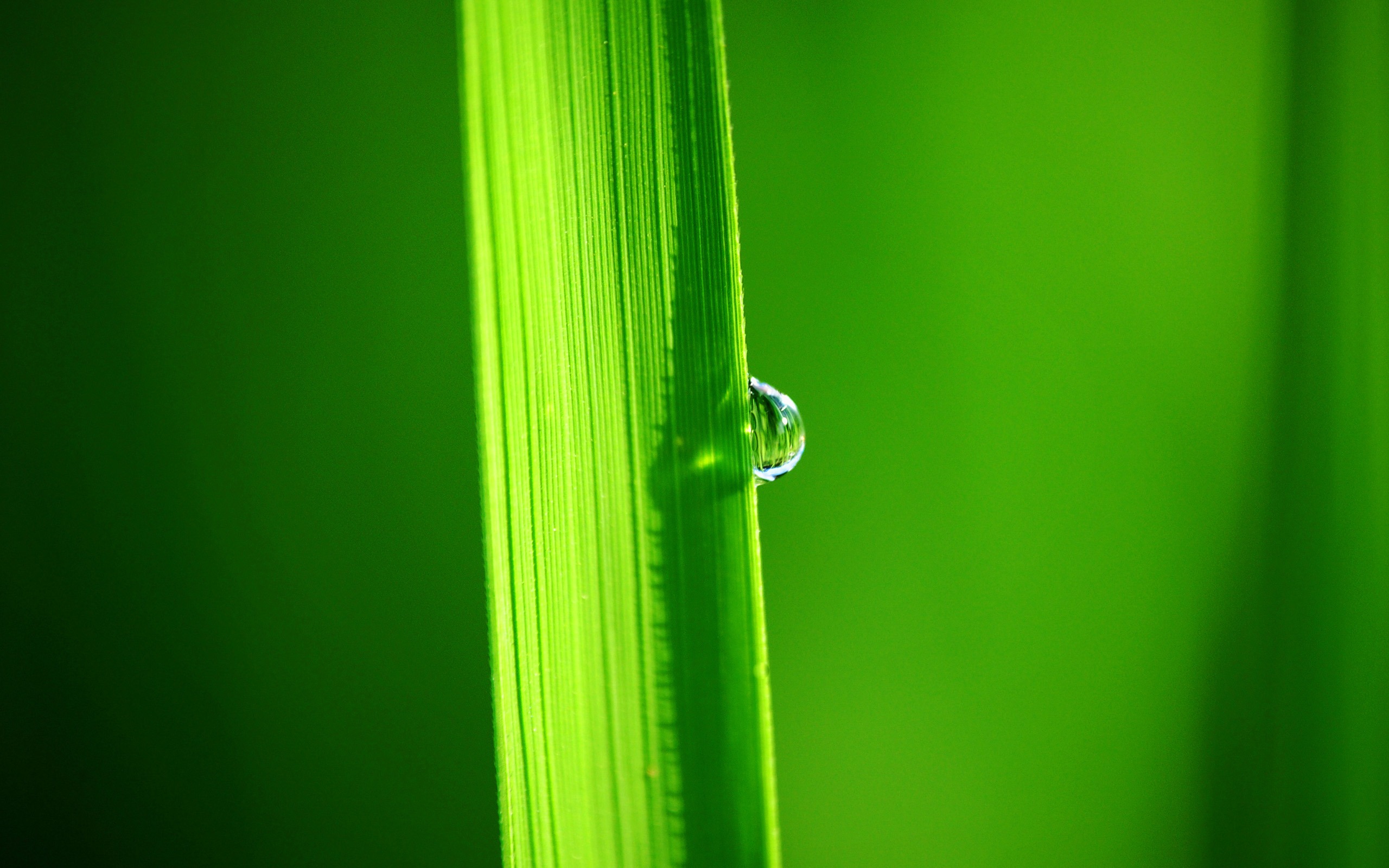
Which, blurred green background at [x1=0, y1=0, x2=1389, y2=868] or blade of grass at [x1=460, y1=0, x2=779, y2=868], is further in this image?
blurred green background at [x1=0, y1=0, x2=1389, y2=868]

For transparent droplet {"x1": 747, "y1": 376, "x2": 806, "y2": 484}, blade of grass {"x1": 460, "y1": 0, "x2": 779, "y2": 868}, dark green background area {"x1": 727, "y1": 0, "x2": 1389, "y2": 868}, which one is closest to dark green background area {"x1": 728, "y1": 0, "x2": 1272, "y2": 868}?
dark green background area {"x1": 727, "y1": 0, "x2": 1389, "y2": 868}

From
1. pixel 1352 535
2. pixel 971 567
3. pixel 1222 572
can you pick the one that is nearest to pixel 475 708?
pixel 971 567

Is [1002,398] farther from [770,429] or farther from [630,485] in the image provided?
[630,485]

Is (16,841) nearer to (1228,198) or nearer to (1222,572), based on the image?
(1222,572)

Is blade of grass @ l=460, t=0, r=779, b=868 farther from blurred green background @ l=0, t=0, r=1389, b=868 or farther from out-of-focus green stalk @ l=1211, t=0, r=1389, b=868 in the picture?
out-of-focus green stalk @ l=1211, t=0, r=1389, b=868

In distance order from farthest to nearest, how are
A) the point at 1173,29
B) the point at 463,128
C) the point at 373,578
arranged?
the point at 373,578 → the point at 1173,29 → the point at 463,128

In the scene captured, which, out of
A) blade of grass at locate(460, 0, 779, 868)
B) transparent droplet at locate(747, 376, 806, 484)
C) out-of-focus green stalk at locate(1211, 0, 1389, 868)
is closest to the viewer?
blade of grass at locate(460, 0, 779, 868)

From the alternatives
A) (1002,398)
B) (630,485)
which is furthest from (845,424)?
(630,485)
